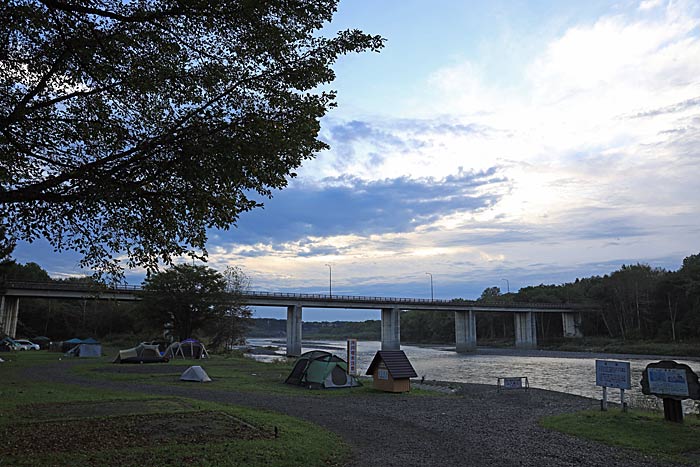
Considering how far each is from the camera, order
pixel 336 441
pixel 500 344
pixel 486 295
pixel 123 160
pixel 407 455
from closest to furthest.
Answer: pixel 123 160
pixel 407 455
pixel 336 441
pixel 500 344
pixel 486 295

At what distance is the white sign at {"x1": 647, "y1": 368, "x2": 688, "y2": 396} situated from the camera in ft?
45.4

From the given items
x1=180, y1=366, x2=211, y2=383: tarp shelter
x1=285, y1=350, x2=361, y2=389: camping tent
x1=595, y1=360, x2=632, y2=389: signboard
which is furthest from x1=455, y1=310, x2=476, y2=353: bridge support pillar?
x1=595, y1=360, x2=632, y2=389: signboard

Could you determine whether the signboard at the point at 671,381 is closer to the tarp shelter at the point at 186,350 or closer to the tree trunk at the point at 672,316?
the tarp shelter at the point at 186,350

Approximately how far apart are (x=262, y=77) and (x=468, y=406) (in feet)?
48.0

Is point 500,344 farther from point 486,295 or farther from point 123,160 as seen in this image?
point 123,160

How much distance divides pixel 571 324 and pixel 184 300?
84260 millimetres

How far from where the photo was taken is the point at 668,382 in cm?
1420

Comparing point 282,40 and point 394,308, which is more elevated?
point 282,40

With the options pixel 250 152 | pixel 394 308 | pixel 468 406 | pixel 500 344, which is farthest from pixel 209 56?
pixel 500 344

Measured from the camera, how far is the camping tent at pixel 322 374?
912 inches

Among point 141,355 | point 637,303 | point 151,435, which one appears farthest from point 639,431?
point 637,303

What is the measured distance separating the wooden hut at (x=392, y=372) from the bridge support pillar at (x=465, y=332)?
245ft

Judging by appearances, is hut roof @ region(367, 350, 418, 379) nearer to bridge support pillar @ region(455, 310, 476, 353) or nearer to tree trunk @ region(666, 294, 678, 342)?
tree trunk @ region(666, 294, 678, 342)

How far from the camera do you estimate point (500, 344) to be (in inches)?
4545
